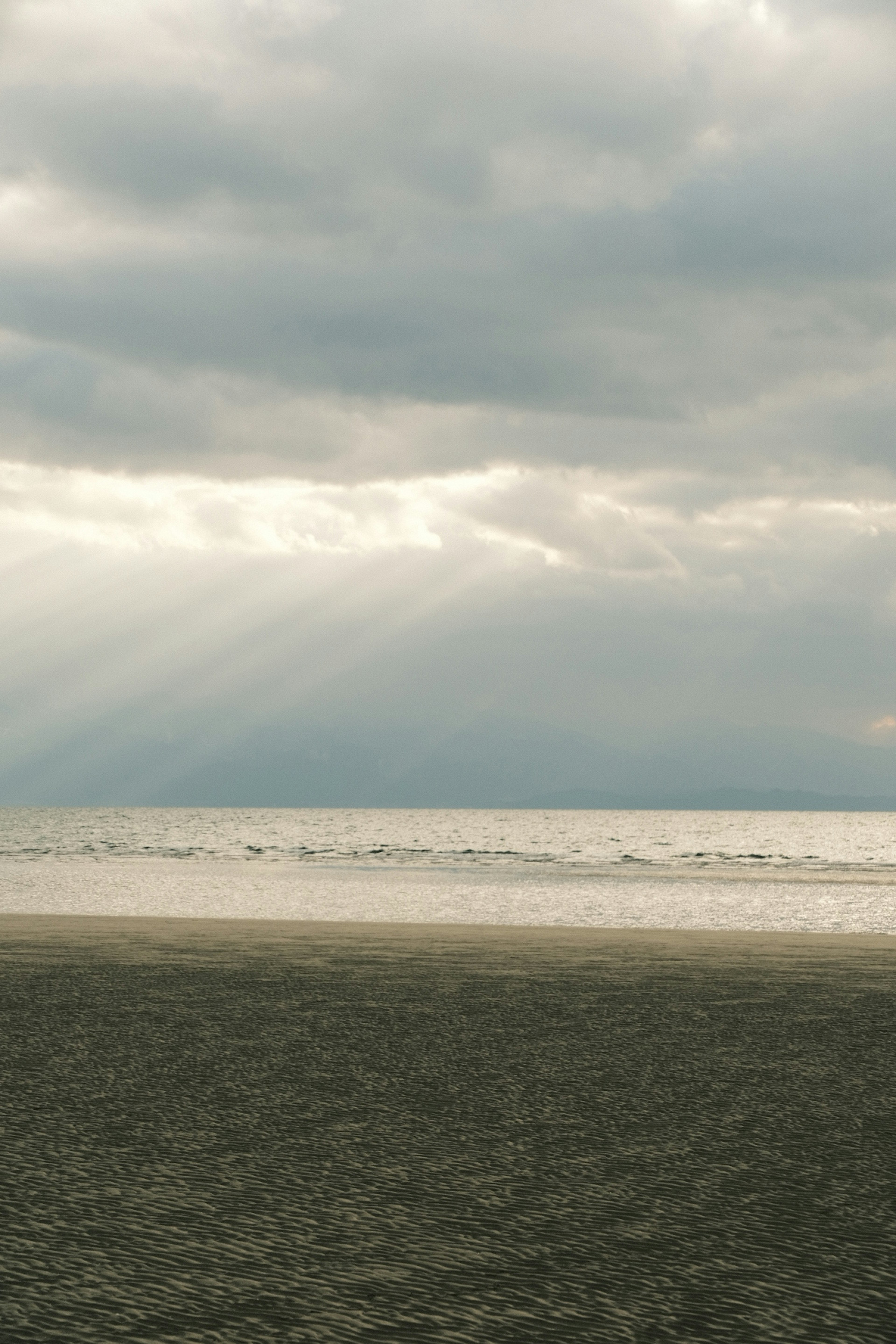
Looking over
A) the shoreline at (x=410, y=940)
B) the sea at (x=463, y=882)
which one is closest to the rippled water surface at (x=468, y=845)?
the sea at (x=463, y=882)

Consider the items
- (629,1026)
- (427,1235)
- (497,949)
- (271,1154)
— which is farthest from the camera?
(497,949)

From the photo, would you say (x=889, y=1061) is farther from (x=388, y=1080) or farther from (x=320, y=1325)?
(x=320, y=1325)

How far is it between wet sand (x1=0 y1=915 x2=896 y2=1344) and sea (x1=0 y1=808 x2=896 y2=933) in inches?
629

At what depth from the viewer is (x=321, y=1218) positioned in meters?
5.26

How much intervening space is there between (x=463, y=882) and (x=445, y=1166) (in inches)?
1626

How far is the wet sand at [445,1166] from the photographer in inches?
168

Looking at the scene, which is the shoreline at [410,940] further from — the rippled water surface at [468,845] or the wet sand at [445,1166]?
the rippled water surface at [468,845]

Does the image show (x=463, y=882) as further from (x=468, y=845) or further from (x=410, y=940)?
(x=468, y=845)

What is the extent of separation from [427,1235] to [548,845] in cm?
10185

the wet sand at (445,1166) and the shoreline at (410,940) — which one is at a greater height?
the wet sand at (445,1166)

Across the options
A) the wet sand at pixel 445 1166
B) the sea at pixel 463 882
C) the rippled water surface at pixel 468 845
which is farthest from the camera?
the rippled water surface at pixel 468 845

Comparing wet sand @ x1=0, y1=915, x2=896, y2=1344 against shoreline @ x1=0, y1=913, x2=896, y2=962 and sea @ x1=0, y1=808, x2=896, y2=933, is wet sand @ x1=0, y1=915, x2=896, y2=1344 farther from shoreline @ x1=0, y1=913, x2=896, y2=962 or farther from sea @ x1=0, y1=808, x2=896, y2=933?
sea @ x1=0, y1=808, x2=896, y2=933

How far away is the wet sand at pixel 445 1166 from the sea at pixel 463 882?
15976 millimetres

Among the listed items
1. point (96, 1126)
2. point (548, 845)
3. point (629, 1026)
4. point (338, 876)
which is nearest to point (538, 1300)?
point (96, 1126)
